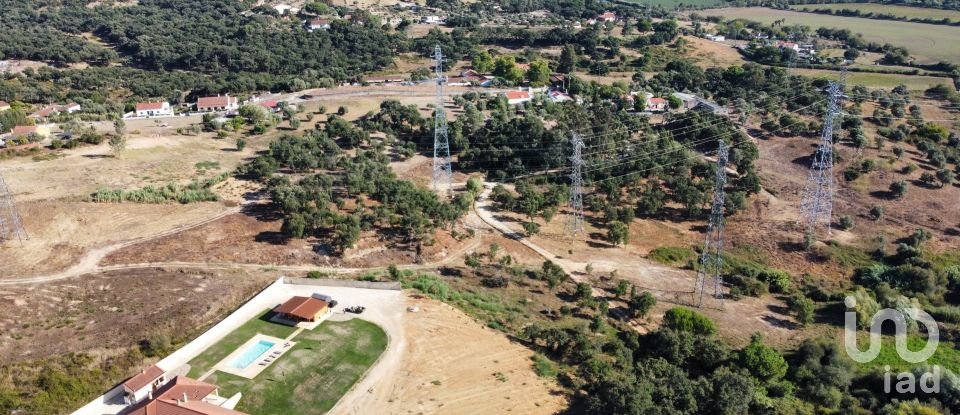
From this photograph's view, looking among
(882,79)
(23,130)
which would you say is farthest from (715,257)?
(23,130)

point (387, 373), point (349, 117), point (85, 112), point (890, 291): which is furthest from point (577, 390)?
point (85, 112)

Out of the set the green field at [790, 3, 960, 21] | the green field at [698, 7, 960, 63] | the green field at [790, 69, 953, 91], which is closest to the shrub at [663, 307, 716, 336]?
the green field at [790, 69, 953, 91]

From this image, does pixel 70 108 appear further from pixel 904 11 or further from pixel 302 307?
pixel 904 11

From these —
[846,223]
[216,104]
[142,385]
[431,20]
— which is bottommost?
[846,223]

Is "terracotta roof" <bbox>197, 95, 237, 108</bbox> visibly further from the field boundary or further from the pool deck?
the pool deck

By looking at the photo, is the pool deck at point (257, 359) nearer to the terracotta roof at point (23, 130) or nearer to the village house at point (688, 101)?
the terracotta roof at point (23, 130)

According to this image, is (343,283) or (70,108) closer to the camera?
(343,283)
